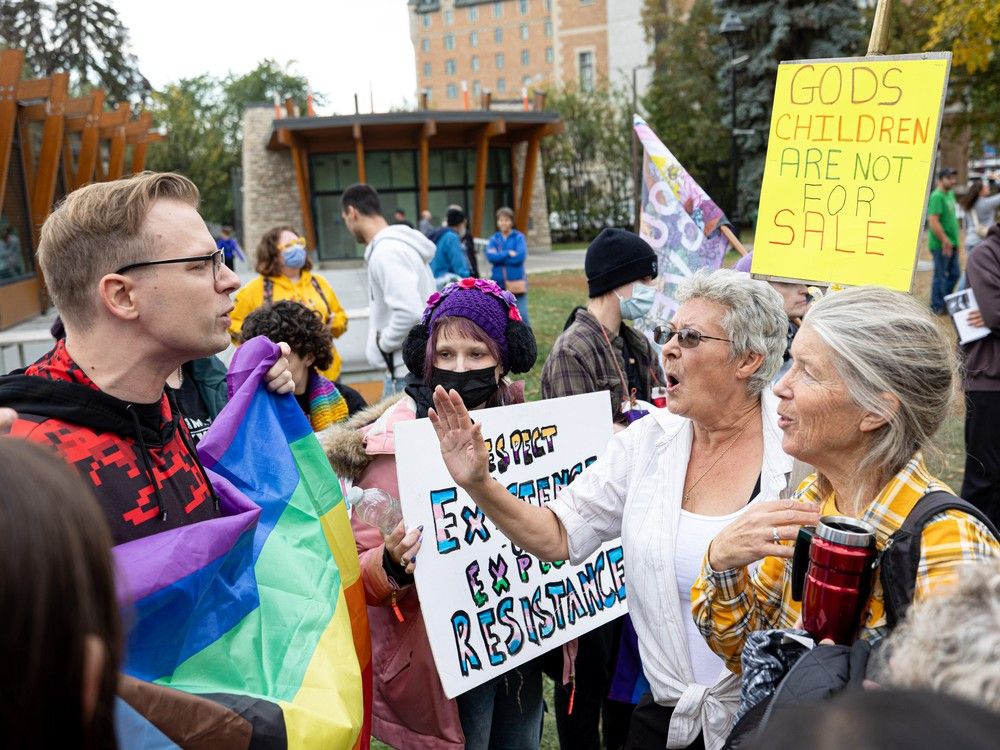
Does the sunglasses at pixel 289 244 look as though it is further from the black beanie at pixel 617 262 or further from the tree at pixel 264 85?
the tree at pixel 264 85

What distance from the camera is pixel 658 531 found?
8.14 ft

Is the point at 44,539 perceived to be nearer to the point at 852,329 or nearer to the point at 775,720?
the point at 775,720

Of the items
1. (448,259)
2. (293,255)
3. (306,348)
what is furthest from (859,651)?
(448,259)

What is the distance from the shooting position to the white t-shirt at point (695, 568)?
2.42m

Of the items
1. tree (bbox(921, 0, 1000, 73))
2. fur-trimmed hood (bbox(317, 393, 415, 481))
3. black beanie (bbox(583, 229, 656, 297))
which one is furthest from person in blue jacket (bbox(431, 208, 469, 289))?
tree (bbox(921, 0, 1000, 73))

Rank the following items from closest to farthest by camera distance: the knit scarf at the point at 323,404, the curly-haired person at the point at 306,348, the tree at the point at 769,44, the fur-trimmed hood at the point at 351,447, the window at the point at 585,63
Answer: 1. the fur-trimmed hood at the point at 351,447
2. the curly-haired person at the point at 306,348
3. the knit scarf at the point at 323,404
4. the tree at the point at 769,44
5. the window at the point at 585,63

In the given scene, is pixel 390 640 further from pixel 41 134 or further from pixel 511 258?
pixel 41 134

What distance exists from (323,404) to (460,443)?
5.17 feet

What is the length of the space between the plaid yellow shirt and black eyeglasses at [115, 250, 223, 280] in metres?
1.34

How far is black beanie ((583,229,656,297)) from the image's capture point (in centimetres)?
451

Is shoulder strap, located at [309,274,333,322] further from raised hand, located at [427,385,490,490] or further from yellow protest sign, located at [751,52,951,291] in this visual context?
raised hand, located at [427,385,490,490]

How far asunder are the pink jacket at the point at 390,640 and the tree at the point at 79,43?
174 ft

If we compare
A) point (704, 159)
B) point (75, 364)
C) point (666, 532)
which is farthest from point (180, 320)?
point (704, 159)

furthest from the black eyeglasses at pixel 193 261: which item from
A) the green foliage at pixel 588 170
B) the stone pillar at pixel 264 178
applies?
the green foliage at pixel 588 170
